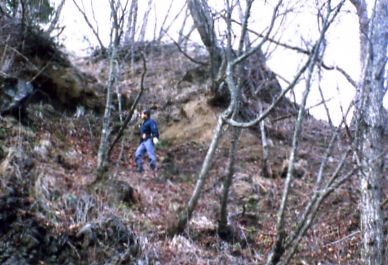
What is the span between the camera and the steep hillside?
7.49 m

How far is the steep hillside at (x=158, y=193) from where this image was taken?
7488 millimetres

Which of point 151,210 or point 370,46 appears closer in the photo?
point 370,46

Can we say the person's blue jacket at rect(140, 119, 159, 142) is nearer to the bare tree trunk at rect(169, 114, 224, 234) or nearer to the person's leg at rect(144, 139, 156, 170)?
the person's leg at rect(144, 139, 156, 170)

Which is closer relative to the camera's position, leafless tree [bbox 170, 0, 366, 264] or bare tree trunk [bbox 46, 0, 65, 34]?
leafless tree [bbox 170, 0, 366, 264]

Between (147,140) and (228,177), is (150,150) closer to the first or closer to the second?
(147,140)

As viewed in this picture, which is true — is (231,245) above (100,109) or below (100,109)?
below

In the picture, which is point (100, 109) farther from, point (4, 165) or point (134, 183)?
point (4, 165)

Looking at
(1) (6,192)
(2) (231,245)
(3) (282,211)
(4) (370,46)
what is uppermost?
(4) (370,46)

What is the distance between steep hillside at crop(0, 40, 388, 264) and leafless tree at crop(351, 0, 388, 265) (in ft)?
1.82

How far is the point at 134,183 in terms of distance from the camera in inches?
464

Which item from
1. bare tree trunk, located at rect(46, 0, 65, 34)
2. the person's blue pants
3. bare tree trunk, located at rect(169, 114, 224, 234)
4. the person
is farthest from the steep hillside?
bare tree trunk, located at rect(46, 0, 65, 34)

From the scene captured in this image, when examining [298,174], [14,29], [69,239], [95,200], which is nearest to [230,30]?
[95,200]

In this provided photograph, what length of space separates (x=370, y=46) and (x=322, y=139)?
10.9 meters

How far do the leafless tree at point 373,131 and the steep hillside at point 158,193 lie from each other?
0.55 meters
